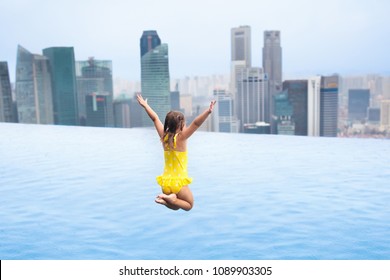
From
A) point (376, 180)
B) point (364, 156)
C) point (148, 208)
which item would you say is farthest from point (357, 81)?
point (148, 208)

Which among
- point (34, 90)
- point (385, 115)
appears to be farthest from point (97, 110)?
point (385, 115)

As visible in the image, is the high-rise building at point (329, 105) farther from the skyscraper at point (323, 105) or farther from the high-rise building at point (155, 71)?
the high-rise building at point (155, 71)

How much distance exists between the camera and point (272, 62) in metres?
42.0

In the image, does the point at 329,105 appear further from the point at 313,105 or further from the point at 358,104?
the point at 358,104

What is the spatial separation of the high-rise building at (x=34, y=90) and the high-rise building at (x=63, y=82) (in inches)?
19.9

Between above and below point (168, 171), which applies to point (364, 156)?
below

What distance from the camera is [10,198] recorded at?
7.15 metres

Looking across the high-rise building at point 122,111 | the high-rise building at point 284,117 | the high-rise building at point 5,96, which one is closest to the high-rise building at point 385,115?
the high-rise building at point 284,117

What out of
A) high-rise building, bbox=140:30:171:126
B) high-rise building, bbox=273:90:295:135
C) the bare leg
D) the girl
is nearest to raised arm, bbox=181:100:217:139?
the girl

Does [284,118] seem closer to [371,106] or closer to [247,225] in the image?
[371,106]

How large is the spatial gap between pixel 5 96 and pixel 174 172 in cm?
3469

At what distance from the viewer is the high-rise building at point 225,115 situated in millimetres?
26750

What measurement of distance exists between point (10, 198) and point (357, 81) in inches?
1402
